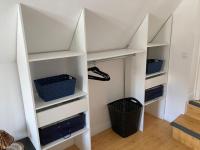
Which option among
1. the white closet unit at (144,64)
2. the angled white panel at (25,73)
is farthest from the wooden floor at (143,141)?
the angled white panel at (25,73)

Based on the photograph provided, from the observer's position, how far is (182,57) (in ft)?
7.76

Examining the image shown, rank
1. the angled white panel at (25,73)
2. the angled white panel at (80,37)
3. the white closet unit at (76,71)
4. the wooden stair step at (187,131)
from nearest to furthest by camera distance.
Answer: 1. the angled white panel at (25,73)
2. the white closet unit at (76,71)
3. the angled white panel at (80,37)
4. the wooden stair step at (187,131)

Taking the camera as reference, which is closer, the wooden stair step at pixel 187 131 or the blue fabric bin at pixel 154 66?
the wooden stair step at pixel 187 131

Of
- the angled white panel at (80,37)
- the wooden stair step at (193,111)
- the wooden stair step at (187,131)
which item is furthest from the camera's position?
the wooden stair step at (193,111)

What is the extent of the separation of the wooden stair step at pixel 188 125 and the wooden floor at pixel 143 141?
0.21m

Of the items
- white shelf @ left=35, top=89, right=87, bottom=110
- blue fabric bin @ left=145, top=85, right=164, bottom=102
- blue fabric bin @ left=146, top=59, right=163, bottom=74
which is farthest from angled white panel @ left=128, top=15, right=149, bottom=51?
white shelf @ left=35, top=89, right=87, bottom=110

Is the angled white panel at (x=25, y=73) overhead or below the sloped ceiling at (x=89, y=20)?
below

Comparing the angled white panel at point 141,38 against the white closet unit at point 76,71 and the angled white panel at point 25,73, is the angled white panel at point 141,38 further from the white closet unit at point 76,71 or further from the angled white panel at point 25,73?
the angled white panel at point 25,73

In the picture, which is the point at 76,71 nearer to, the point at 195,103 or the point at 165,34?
the point at 165,34

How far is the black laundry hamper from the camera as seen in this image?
229cm

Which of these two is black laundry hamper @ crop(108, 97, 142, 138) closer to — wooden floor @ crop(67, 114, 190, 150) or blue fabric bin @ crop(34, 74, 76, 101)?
wooden floor @ crop(67, 114, 190, 150)

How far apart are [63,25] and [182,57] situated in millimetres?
1640

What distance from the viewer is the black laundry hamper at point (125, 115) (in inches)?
90.2

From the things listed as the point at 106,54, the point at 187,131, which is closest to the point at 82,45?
the point at 106,54
